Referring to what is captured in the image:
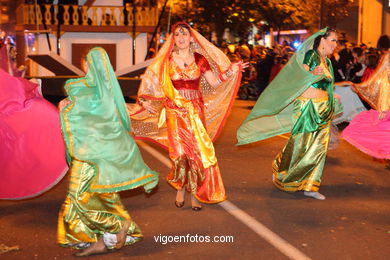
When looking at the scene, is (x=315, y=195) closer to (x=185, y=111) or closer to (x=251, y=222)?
(x=251, y=222)

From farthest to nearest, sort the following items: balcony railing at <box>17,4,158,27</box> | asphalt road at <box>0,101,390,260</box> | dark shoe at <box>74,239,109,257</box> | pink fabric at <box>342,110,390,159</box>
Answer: balcony railing at <box>17,4,158,27</box> < pink fabric at <box>342,110,390,159</box> < asphalt road at <box>0,101,390,260</box> < dark shoe at <box>74,239,109,257</box>

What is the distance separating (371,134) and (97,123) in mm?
4202

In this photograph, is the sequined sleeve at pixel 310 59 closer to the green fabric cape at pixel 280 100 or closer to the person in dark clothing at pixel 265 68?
the green fabric cape at pixel 280 100

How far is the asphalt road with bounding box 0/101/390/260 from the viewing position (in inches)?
207

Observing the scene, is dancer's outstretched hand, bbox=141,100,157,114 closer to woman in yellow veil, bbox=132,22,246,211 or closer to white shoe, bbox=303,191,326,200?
woman in yellow veil, bbox=132,22,246,211

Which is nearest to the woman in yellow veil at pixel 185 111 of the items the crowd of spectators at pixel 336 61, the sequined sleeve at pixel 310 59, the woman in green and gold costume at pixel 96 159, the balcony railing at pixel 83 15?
the sequined sleeve at pixel 310 59

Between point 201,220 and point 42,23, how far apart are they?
772 inches

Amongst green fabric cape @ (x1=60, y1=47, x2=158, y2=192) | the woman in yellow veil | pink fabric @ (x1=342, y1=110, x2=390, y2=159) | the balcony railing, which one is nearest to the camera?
green fabric cape @ (x1=60, y1=47, x2=158, y2=192)

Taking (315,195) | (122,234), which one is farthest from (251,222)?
(122,234)

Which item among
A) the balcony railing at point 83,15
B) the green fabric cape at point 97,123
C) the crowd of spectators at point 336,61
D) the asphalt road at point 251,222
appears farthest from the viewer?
the balcony railing at point 83,15

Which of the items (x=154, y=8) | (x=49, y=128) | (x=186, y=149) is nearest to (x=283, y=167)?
(x=186, y=149)

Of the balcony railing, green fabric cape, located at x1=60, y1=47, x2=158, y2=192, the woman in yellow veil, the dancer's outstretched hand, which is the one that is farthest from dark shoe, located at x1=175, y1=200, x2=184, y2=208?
the balcony railing

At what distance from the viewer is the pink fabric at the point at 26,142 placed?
20.4 feet

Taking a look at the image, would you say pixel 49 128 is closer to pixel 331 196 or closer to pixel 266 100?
pixel 266 100
